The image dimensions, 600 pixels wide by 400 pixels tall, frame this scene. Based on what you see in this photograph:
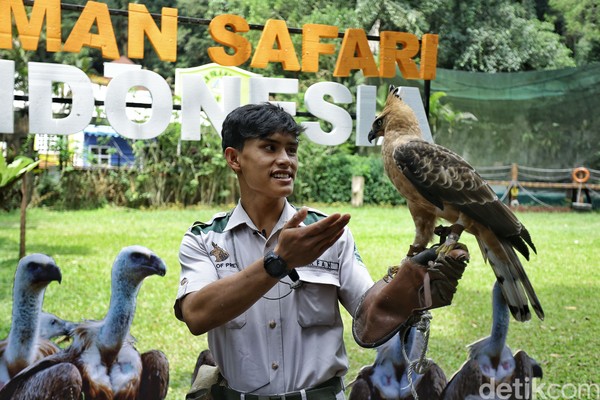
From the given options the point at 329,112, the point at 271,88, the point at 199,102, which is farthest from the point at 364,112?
the point at 199,102

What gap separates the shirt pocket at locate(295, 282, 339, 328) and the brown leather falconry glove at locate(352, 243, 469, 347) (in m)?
0.08

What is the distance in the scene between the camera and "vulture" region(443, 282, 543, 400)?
307 cm

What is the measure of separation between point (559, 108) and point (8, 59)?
257cm

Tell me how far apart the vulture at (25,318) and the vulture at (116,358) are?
78 mm

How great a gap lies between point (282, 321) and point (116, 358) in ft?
4.55

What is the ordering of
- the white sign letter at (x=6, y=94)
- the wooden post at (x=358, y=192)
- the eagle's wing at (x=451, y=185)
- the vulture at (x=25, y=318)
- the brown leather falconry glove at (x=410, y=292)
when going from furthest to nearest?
the wooden post at (x=358, y=192) < the vulture at (x=25, y=318) < the white sign letter at (x=6, y=94) < the eagle's wing at (x=451, y=185) < the brown leather falconry glove at (x=410, y=292)

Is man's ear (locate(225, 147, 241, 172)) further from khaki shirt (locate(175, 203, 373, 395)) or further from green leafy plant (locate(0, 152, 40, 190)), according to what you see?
green leafy plant (locate(0, 152, 40, 190))

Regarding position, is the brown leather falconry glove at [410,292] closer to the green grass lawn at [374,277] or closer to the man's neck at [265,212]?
the man's neck at [265,212]

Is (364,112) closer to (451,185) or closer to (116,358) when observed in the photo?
(451,185)

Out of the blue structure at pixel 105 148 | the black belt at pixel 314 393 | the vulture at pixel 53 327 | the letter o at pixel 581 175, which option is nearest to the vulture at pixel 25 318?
the vulture at pixel 53 327

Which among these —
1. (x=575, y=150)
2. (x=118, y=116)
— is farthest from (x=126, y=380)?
(x=575, y=150)

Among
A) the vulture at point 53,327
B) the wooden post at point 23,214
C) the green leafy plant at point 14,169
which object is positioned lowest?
the vulture at point 53,327

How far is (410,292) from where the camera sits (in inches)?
65.6

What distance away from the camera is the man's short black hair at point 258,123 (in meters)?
1.67
